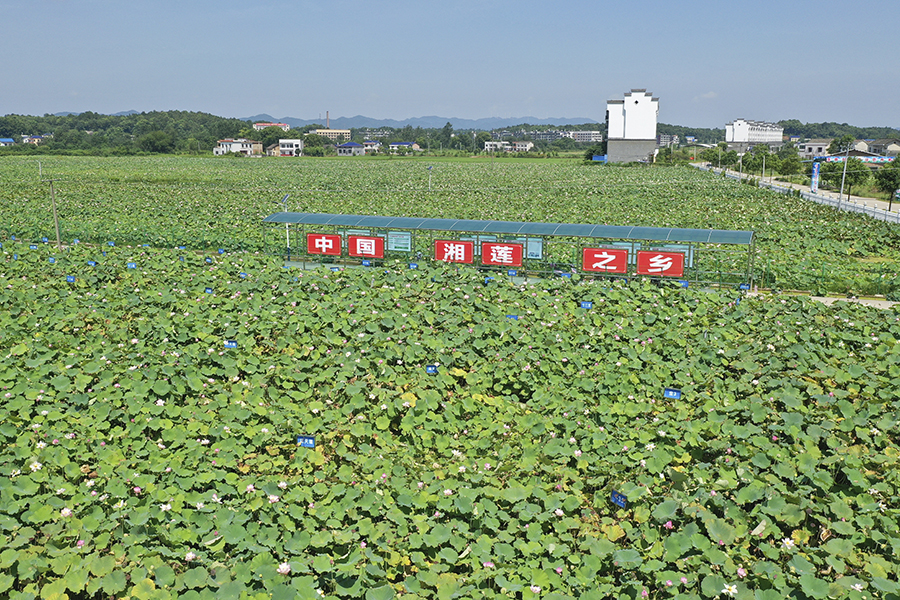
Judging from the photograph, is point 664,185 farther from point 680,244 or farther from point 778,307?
point 778,307

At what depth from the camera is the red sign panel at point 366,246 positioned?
20.8 metres

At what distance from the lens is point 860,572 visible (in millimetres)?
6023

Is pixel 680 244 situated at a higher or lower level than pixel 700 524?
higher

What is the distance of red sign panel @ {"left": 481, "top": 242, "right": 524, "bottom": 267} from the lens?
19391 millimetres

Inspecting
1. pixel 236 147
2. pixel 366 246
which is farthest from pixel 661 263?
pixel 236 147

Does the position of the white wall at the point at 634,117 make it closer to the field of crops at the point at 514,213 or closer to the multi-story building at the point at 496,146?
the field of crops at the point at 514,213

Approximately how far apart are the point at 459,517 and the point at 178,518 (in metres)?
2.79

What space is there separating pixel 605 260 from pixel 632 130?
261 ft

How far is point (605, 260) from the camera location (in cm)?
1831

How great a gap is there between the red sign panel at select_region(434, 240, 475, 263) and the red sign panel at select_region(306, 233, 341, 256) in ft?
10.9

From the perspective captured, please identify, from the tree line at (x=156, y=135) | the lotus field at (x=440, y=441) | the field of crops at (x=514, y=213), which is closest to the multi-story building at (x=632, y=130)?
the tree line at (x=156, y=135)

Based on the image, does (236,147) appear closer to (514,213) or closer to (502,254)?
(514,213)

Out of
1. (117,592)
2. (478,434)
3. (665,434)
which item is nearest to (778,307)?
(665,434)

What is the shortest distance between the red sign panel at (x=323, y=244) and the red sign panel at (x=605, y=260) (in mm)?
7711
